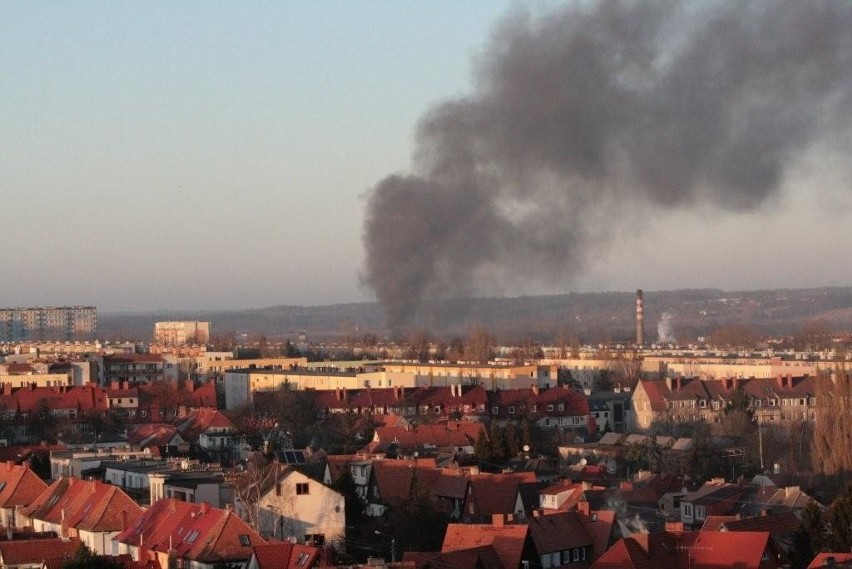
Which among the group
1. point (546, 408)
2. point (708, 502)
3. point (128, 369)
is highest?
point (128, 369)

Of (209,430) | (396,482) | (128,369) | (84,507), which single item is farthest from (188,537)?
(128,369)

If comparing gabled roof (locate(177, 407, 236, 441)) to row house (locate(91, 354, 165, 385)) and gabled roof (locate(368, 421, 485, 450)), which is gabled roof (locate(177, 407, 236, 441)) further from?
row house (locate(91, 354, 165, 385))

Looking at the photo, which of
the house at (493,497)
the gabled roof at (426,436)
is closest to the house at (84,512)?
the house at (493,497)

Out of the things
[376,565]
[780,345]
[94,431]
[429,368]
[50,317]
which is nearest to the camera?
[376,565]

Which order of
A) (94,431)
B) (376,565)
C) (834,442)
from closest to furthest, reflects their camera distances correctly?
(376,565), (834,442), (94,431)

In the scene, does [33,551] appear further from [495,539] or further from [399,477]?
[399,477]

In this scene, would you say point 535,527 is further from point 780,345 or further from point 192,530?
point 780,345

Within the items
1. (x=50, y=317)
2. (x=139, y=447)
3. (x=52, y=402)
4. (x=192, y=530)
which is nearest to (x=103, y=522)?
(x=192, y=530)
